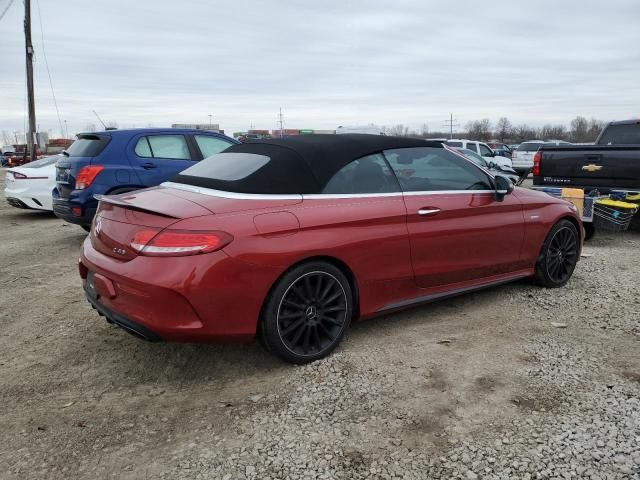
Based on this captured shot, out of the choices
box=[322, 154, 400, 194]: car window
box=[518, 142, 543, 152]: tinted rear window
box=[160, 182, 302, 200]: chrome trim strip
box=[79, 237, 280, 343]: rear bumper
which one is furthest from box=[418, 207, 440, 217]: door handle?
box=[518, 142, 543, 152]: tinted rear window

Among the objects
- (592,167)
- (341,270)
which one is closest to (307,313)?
(341,270)

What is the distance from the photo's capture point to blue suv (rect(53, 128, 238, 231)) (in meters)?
6.89

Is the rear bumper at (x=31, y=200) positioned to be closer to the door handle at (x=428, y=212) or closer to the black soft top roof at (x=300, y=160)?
the black soft top roof at (x=300, y=160)

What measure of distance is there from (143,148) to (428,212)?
4827 mm

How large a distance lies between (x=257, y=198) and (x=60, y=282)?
3351 millimetres

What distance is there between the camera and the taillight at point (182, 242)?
3.00 metres

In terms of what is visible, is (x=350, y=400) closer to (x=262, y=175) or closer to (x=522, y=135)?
(x=262, y=175)

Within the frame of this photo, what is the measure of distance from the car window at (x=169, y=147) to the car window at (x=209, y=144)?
235 millimetres

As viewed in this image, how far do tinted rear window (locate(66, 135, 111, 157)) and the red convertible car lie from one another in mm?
3618

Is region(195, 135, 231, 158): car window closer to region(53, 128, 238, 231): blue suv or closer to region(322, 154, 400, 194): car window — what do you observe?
region(53, 128, 238, 231): blue suv

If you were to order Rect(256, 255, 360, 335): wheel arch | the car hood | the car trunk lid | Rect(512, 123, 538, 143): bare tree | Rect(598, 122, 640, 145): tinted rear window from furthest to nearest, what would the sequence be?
Rect(512, 123, 538, 143): bare tree < the car hood < Rect(598, 122, 640, 145): tinted rear window < Rect(256, 255, 360, 335): wheel arch < the car trunk lid

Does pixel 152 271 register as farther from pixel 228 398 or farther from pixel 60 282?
pixel 60 282

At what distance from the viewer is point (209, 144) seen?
804 cm

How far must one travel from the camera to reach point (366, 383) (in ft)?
10.7
